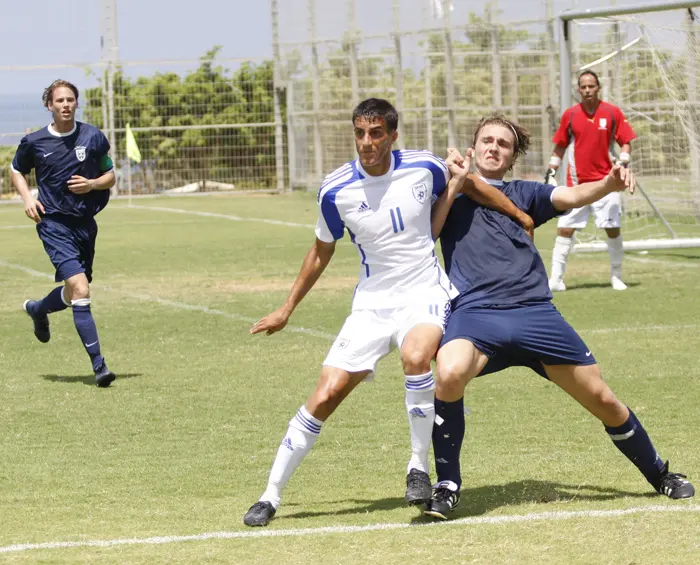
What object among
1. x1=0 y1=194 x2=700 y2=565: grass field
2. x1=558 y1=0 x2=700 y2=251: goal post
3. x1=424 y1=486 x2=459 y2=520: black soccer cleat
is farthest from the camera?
x1=558 y1=0 x2=700 y2=251: goal post

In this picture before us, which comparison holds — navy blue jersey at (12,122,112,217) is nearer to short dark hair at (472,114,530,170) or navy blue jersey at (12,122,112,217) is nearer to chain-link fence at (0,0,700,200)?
short dark hair at (472,114,530,170)

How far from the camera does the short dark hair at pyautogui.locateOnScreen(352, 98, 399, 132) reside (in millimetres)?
6070

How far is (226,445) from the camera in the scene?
7801 mm

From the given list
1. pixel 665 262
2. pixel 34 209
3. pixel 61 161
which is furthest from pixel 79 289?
pixel 665 262

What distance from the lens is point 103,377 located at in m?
9.84

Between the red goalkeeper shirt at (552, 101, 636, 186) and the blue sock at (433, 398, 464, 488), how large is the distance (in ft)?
30.4

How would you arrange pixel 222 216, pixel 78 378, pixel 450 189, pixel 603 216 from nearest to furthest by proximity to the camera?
pixel 450 189, pixel 78 378, pixel 603 216, pixel 222 216

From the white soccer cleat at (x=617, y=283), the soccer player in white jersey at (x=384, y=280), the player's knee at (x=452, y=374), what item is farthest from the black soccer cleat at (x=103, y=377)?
the white soccer cleat at (x=617, y=283)

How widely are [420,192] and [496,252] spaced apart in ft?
1.47

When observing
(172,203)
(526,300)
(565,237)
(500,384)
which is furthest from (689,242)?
(172,203)

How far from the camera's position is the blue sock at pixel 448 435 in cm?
600

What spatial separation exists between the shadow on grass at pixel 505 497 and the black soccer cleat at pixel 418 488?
0.27 ft

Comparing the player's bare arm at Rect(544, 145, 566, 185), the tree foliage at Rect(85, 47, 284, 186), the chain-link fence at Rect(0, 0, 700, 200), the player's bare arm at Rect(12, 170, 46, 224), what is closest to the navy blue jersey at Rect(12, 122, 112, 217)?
the player's bare arm at Rect(12, 170, 46, 224)

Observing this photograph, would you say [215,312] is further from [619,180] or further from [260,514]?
[619,180]
